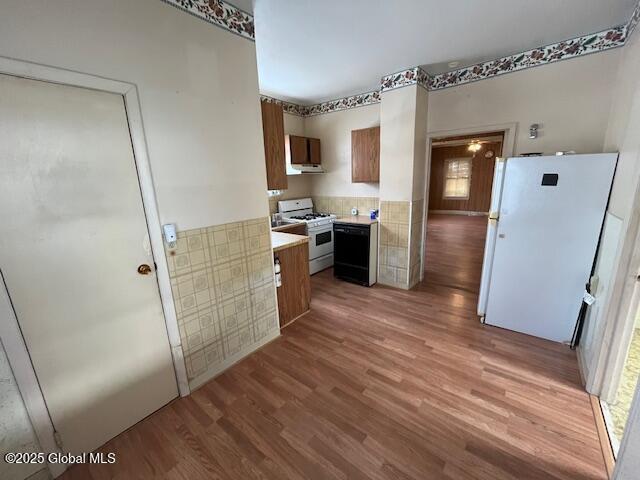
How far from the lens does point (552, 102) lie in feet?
8.09

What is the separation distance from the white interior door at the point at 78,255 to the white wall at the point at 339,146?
10.5ft

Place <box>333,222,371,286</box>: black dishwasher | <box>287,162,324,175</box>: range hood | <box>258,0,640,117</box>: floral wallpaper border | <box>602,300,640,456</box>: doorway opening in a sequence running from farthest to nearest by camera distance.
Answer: <box>287,162,324,175</box>: range hood < <box>333,222,371,286</box>: black dishwasher < <box>258,0,640,117</box>: floral wallpaper border < <box>602,300,640,456</box>: doorway opening

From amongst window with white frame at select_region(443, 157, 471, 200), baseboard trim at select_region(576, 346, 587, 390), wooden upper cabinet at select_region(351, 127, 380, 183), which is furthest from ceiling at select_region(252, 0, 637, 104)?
window with white frame at select_region(443, 157, 471, 200)

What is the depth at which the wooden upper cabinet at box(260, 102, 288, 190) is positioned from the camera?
2230mm

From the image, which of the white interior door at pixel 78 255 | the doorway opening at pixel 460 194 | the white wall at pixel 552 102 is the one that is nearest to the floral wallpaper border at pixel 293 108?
the white wall at pixel 552 102

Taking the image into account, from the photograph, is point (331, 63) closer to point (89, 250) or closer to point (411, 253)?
point (411, 253)

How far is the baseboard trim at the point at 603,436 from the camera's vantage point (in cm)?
127

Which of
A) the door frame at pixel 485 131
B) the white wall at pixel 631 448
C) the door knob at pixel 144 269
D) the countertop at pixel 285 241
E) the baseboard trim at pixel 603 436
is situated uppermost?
the door frame at pixel 485 131

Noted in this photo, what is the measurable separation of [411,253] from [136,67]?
124 inches

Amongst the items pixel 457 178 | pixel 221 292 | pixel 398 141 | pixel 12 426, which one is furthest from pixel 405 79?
pixel 457 178

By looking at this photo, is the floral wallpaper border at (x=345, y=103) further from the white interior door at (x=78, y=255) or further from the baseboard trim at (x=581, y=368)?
the baseboard trim at (x=581, y=368)

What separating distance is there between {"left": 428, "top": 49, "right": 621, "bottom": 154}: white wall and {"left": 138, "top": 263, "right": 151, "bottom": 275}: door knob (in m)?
3.44

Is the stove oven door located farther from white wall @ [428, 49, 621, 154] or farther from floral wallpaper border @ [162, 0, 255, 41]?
floral wallpaper border @ [162, 0, 255, 41]

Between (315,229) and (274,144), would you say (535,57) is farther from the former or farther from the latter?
(315,229)
